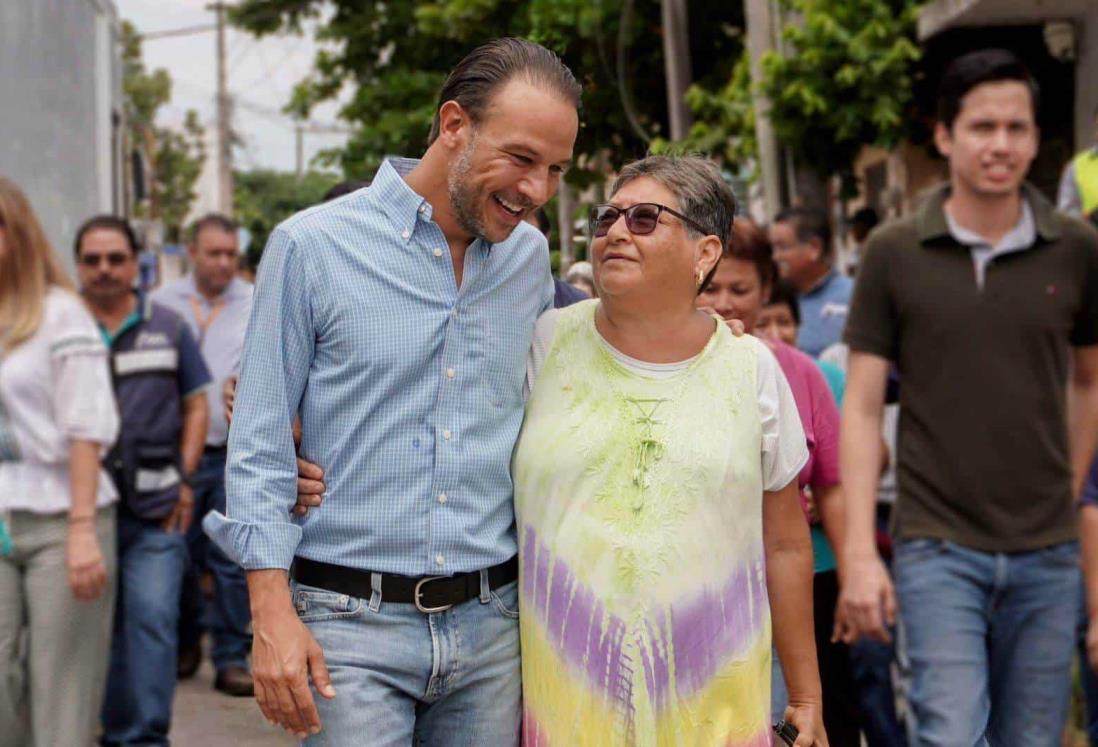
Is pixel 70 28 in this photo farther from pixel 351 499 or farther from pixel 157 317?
pixel 351 499

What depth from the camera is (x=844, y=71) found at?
10.7 m

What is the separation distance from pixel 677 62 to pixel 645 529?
10.9m

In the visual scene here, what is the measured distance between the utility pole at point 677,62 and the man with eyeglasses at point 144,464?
763 cm

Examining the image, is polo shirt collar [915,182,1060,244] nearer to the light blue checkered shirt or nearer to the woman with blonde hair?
the light blue checkered shirt

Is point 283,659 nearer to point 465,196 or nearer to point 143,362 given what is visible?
point 465,196

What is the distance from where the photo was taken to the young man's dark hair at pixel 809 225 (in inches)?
287

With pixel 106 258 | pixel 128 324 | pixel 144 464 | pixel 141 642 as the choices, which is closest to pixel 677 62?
pixel 106 258

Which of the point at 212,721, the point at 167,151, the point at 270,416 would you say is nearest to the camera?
the point at 270,416

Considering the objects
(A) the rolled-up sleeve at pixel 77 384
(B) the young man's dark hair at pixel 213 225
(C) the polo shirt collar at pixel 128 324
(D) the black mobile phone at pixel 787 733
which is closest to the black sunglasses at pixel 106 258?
(C) the polo shirt collar at pixel 128 324

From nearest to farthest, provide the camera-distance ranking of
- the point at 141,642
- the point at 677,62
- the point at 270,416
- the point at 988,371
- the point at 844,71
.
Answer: the point at 270,416 → the point at 988,371 → the point at 141,642 → the point at 844,71 → the point at 677,62

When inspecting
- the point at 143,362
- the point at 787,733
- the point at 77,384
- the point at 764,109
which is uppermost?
the point at 764,109

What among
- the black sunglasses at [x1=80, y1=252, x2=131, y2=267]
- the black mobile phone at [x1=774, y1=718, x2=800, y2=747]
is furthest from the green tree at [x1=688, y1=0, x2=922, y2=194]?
the black mobile phone at [x1=774, y1=718, x2=800, y2=747]

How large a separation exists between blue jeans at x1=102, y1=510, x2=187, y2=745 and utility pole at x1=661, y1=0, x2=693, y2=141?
8.29 m

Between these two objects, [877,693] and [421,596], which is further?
[877,693]
